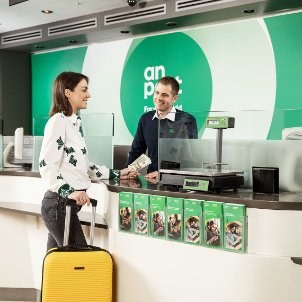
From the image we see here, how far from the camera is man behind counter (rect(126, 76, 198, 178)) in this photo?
3.36 metres

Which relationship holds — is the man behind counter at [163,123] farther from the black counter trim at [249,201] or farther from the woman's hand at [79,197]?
the woman's hand at [79,197]

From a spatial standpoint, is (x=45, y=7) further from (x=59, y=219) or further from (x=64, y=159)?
(x=59, y=219)

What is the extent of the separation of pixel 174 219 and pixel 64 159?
2.56ft

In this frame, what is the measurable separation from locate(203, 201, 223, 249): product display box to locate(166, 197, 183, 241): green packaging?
155mm

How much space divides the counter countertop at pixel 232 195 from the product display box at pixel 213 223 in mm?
36

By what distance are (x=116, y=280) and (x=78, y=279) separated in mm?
262

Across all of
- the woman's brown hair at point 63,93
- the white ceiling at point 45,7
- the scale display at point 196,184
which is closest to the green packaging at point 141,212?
the scale display at point 196,184

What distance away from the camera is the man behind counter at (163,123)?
3.36 m

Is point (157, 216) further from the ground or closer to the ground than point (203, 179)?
closer to the ground

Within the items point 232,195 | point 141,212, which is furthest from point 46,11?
point 232,195

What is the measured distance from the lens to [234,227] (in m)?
2.65

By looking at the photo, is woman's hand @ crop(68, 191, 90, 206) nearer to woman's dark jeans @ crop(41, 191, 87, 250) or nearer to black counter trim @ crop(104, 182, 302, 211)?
woman's dark jeans @ crop(41, 191, 87, 250)

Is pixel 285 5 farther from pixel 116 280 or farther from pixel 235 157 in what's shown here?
pixel 116 280

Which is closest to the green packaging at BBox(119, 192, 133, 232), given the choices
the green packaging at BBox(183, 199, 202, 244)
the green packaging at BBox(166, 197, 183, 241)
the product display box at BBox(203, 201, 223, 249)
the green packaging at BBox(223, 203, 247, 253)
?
the green packaging at BBox(166, 197, 183, 241)
